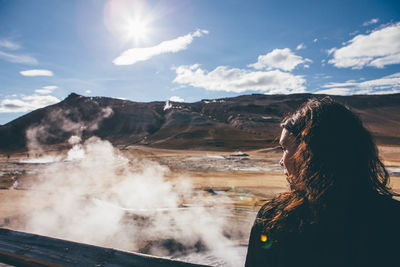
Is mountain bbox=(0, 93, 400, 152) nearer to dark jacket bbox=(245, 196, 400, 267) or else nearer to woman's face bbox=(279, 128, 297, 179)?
woman's face bbox=(279, 128, 297, 179)

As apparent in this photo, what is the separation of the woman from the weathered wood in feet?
3.50

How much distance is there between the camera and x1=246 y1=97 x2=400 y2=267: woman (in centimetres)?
80

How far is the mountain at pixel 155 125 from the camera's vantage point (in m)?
49.0

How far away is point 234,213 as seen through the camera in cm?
537

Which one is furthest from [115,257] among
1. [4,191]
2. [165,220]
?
[4,191]

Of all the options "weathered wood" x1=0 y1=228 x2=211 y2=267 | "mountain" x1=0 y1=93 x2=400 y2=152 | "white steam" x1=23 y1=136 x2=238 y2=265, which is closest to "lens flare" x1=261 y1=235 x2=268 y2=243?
"weathered wood" x1=0 y1=228 x2=211 y2=267

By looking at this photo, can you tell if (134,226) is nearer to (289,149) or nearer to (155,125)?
(289,149)

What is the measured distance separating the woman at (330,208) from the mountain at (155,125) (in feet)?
129

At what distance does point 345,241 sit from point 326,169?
0.81 ft

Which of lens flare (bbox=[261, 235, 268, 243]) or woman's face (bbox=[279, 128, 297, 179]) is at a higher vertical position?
woman's face (bbox=[279, 128, 297, 179])

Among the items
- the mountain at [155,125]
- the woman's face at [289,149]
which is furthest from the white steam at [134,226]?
the mountain at [155,125]

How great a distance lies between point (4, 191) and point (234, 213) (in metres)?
8.64

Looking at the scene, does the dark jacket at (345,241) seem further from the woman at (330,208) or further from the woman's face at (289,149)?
the woman's face at (289,149)

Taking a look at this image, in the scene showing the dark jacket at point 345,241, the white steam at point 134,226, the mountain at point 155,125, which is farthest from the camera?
the mountain at point 155,125
